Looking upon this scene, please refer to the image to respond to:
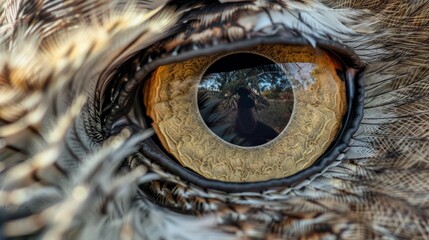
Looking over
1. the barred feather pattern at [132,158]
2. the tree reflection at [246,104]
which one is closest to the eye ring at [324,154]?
the barred feather pattern at [132,158]

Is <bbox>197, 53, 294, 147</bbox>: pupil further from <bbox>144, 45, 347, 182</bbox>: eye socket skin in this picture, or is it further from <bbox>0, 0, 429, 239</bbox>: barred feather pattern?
<bbox>0, 0, 429, 239</bbox>: barred feather pattern

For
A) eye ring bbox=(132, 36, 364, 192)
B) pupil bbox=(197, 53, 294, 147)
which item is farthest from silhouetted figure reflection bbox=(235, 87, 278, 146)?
eye ring bbox=(132, 36, 364, 192)

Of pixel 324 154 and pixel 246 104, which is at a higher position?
pixel 246 104

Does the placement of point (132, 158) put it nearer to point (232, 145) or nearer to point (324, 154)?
point (232, 145)

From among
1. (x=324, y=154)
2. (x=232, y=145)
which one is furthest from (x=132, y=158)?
(x=324, y=154)

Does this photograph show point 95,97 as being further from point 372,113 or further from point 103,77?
point 372,113
